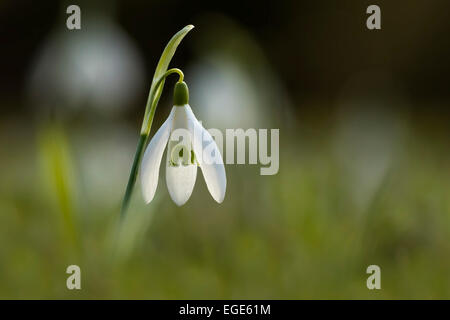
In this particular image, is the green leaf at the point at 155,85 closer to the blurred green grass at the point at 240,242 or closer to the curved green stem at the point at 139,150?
the curved green stem at the point at 139,150

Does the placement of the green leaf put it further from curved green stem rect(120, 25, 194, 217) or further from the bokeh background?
the bokeh background

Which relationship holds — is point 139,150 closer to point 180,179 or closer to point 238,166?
point 180,179

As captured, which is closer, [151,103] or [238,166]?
[151,103]

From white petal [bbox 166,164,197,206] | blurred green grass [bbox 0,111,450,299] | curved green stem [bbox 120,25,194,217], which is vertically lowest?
blurred green grass [bbox 0,111,450,299]

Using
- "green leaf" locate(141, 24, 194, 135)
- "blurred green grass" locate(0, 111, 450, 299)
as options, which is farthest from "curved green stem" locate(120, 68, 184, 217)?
"blurred green grass" locate(0, 111, 450, 299)

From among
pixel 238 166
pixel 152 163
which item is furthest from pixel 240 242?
pixel 152 163

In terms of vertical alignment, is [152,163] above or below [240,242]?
above
